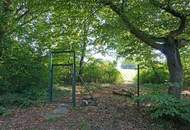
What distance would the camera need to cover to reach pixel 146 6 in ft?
30.0

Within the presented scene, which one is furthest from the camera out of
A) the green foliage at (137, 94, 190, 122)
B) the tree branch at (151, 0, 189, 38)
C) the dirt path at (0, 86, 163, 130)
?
the tree branch at (151, 0, 189, 38)

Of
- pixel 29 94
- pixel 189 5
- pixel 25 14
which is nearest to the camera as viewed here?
pixel 189 5

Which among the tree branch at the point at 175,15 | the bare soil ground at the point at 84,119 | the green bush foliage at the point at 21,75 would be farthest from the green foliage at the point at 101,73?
the tree branch at the point at 175,15

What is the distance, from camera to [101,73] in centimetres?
1606

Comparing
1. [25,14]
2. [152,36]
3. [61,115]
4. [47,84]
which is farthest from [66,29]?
[61,115]

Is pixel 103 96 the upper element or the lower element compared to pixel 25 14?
lower

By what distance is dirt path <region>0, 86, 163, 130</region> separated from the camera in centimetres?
822

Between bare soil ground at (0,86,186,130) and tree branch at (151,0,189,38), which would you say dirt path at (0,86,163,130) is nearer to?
bare soil ground at (0,86,186,130)

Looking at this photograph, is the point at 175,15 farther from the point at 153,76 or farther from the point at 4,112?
the point at 153,76

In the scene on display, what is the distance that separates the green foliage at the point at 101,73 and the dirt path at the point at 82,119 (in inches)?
221

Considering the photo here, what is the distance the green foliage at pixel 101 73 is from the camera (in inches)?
617

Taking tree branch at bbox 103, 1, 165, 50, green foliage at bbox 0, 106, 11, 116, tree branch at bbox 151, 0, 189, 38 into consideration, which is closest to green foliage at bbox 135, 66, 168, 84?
tree branch at bbox 103, 1, 165, 50

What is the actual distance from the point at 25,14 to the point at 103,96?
3915 mm

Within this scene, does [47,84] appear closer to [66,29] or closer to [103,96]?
[103,96]
